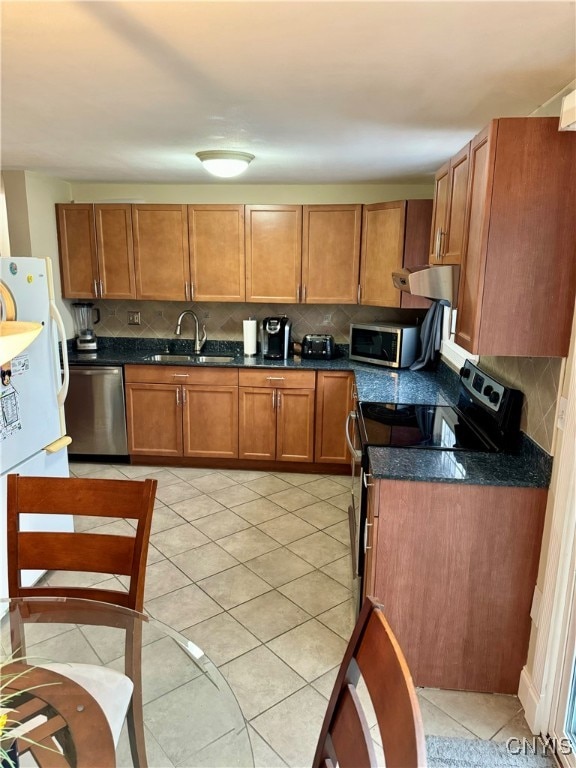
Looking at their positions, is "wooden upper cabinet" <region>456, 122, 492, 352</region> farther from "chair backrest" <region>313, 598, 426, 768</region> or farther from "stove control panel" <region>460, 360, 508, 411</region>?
"chair backrest" <region>313, 598, 426, 768</region>

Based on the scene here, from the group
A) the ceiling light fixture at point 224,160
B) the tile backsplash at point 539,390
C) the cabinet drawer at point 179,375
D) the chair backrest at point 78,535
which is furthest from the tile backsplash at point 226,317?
the chair backrest at point 78,535

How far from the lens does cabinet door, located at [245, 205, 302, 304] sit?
3982mm

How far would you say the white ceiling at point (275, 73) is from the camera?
1.33 meters

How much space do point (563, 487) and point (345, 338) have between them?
9.48 feet

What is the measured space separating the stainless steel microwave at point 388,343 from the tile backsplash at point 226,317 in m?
0.32

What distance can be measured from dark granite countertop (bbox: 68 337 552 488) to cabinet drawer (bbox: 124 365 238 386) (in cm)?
5

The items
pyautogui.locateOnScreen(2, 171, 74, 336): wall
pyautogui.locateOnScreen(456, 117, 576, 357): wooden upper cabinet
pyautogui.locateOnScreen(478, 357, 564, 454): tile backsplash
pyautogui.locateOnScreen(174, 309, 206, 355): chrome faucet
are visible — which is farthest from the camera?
pyautogui.locateOnScreen(174, 309, 206, 355): chrome faucet

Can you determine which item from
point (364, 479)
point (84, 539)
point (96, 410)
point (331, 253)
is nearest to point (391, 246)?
point (331, 253)

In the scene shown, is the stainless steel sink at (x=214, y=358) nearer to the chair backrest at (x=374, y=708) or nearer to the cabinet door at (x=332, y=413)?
the cabinet door at (x=332, y=413)

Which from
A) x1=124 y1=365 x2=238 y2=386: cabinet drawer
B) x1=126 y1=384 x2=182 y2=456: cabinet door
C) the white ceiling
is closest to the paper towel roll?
x1=124 y1=365 x2=238 y2=386: cabinet drawer

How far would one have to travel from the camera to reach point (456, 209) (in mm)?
2221

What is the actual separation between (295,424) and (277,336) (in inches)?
29.6

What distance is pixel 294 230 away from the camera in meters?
3.99

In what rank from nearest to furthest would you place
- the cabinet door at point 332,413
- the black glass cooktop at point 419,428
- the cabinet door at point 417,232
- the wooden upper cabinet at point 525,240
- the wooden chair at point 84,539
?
the wooden chair at point 84,539 → the wooden upper cabinet at point 525,240 → the black glass cooktop at point 419,428 → the cabinet door at point 417,232 → the cabinet door at point 332,413
